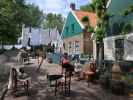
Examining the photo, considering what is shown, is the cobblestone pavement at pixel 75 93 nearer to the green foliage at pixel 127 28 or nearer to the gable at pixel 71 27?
the green foliage at pixel 127 28

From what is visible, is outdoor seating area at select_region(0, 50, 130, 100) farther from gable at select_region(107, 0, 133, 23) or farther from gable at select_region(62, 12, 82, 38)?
gable at select_region(62, 12, 82, 38)

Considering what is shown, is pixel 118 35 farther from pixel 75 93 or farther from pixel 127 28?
pixel 75 93

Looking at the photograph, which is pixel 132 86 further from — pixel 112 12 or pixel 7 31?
pixel 7 31

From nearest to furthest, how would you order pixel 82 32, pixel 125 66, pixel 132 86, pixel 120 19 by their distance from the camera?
pixel 132 86 → pixel 125 66 → pixel 120 19 → pixel 82 32

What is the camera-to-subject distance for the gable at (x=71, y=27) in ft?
103

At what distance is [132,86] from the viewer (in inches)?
559

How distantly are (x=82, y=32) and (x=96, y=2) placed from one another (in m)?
10.1

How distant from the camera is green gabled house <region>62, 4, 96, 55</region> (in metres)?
30.0

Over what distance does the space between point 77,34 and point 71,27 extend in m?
2.49

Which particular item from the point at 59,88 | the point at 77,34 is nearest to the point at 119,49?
the point at 59,88

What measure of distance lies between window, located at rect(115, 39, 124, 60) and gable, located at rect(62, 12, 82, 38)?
28.9ft

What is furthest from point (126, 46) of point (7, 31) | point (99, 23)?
point (7, 31)

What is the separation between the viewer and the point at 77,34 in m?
31.3

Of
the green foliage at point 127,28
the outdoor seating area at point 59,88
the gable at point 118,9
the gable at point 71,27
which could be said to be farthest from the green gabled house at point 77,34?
the outdoor seating area at point 59,88
